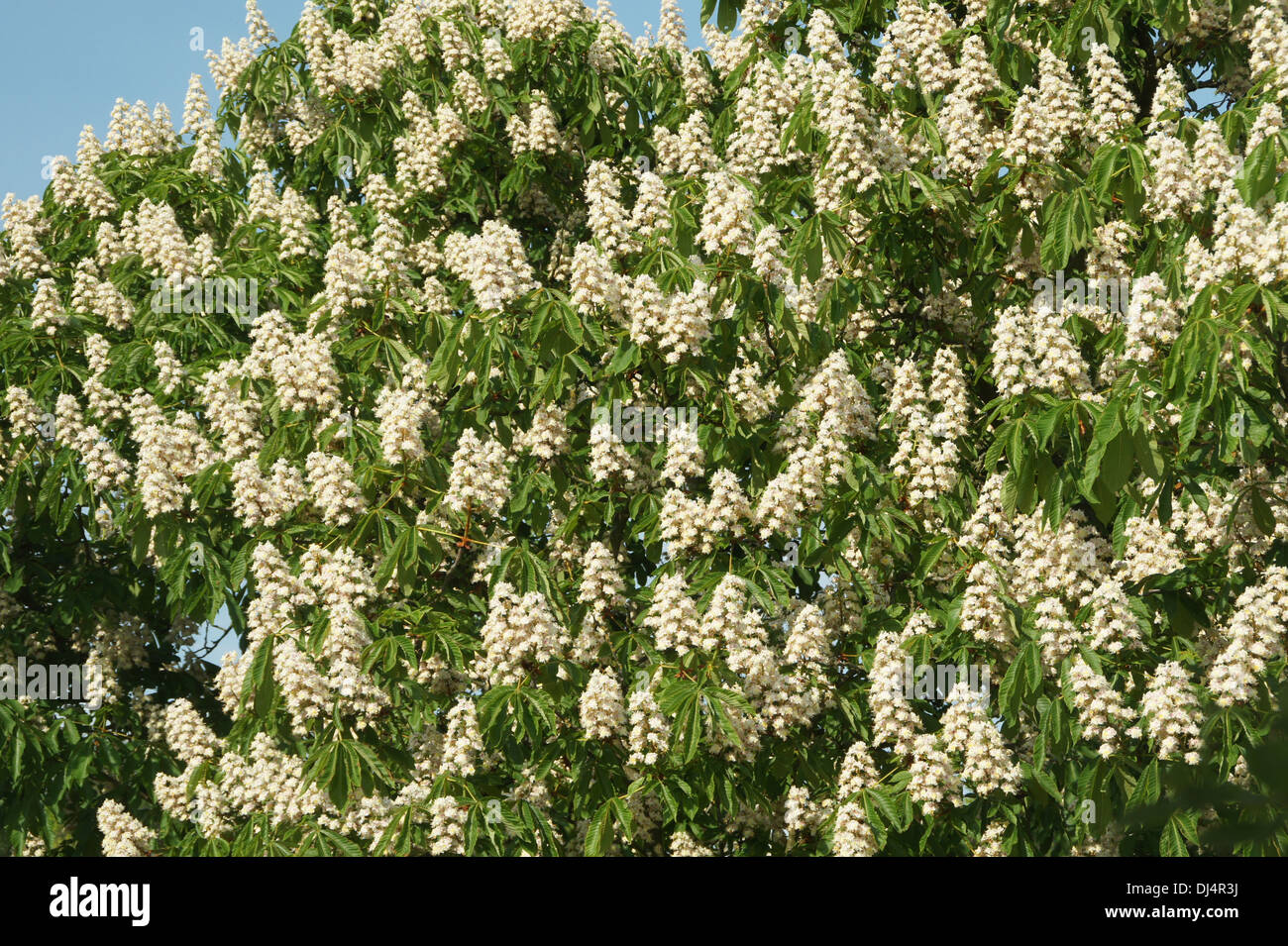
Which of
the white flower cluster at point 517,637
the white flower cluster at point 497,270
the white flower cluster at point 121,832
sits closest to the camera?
Result: the white flower cluster at point 517,637

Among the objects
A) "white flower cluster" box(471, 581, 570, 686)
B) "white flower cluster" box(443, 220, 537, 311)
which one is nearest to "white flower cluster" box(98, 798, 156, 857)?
"white flower cluster" box(471, 581, 570, 686)

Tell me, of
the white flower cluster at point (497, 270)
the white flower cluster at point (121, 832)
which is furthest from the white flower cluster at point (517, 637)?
the white flower cluster at point (121, 832)

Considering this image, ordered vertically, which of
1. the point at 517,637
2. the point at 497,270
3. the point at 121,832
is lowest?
the point at 121,832

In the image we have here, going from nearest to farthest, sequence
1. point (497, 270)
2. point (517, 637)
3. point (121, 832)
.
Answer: point (517, 637) < point (497, 270) < point (121, 832)

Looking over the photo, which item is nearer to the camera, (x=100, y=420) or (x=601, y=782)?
(x=601, y=782)

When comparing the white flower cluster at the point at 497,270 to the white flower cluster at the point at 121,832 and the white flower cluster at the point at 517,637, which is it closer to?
the white flower cluster at the point at 517,637

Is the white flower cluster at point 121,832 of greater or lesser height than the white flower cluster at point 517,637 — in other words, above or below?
below

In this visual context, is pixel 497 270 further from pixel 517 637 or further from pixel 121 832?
pixel 121 832

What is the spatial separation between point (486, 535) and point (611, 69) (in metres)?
5.03

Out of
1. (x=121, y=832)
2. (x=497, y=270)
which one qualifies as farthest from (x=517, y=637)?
(x=121, y=832)

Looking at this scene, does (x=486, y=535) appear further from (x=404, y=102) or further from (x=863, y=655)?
(x=404, y=102)
